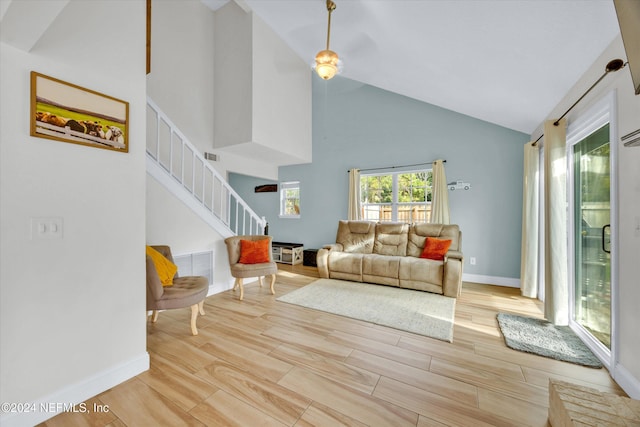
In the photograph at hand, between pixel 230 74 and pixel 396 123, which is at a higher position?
pixel 230 74

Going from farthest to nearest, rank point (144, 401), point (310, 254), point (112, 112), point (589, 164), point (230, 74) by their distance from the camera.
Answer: point (310, 254) → point (230, 74) → point (589, 164) → point (112, 112) → point (144, 401)

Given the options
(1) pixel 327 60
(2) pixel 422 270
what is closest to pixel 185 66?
(1) pixel 327 60

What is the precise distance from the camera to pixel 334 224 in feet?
18.4

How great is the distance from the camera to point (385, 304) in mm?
3121

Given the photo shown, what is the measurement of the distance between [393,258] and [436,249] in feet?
2.26

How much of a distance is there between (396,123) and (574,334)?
3995 millimetres

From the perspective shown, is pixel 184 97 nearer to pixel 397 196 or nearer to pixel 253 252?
pixel 253 252

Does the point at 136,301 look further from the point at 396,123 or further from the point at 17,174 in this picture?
the point at 396,123

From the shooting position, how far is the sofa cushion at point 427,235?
3.96m

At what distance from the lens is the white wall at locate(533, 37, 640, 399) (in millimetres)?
1525

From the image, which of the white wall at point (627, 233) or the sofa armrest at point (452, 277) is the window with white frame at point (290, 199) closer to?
the sofa armrest at point (452, 277)

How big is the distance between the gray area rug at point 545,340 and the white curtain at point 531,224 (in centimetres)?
99

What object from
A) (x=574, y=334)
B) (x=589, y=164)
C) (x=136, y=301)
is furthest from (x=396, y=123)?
(x=136, y=301)

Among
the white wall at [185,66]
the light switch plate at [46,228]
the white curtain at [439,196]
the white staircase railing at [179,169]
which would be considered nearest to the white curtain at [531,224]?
the white curtain at [439,196]
